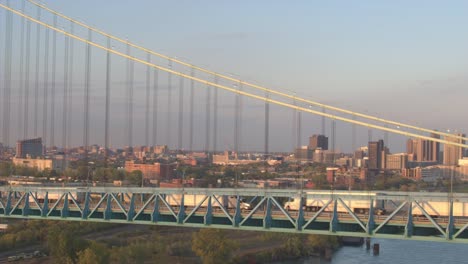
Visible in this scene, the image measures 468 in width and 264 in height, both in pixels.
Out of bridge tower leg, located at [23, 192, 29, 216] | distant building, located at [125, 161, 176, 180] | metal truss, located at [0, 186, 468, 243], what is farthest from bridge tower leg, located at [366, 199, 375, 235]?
distant building, located at [125, 161, 176, 180]

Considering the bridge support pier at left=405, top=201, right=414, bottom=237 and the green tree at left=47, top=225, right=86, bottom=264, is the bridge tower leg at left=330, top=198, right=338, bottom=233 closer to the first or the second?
the bridge support pier at left=405, top=201, right=414, bottom=237

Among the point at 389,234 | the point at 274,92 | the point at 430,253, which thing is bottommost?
the point at 430,253

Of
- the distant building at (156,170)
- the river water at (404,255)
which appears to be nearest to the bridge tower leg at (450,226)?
the river water at (404,255)

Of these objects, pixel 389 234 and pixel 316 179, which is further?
pixel 316 179

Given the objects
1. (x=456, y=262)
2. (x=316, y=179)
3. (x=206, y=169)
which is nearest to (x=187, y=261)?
(x=456, y=262)

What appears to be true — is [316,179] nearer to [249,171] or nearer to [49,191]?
[249,171]

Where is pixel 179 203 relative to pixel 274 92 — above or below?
below

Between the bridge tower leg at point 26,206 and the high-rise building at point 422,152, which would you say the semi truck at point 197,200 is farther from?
the high-rise building at point 422,152
